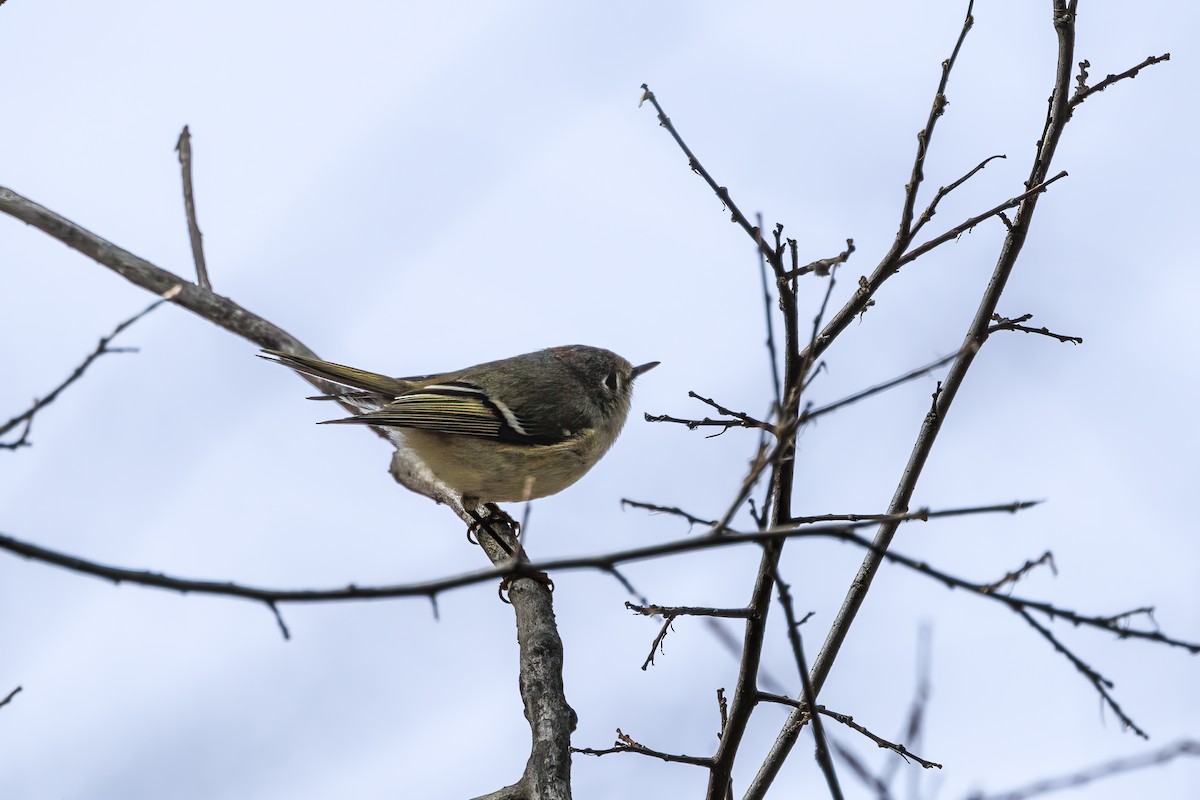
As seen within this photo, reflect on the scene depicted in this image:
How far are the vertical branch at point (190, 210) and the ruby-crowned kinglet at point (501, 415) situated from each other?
79 centimetres

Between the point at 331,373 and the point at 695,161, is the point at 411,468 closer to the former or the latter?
the point at 331,373

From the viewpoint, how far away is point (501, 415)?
3.69 m

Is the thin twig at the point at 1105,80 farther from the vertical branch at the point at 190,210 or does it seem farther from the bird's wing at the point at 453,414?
the vertical branch at the point at 190,210

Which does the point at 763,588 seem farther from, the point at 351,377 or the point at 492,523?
the point at 351,377

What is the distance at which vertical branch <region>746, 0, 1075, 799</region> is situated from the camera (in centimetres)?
238

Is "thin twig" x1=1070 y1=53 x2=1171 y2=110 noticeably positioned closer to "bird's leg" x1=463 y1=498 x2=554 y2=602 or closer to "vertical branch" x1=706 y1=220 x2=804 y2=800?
"vertical branch" x1=706 y1=220 x2=804 y2=800

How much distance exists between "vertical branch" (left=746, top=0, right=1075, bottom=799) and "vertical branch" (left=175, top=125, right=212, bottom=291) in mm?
2917

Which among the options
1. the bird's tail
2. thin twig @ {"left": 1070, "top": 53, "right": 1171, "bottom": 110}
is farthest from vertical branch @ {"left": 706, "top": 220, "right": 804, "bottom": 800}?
the bird's tail

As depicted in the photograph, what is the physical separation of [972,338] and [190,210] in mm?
3024

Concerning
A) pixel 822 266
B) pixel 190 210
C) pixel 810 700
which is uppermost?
pixel 190 210

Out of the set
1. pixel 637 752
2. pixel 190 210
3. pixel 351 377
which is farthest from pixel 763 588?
pixel 190 210

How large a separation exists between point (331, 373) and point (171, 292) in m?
0.77

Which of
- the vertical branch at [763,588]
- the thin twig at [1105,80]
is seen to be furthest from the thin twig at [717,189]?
the thin twig at [1105,80]

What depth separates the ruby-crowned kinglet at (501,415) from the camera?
3.51m
